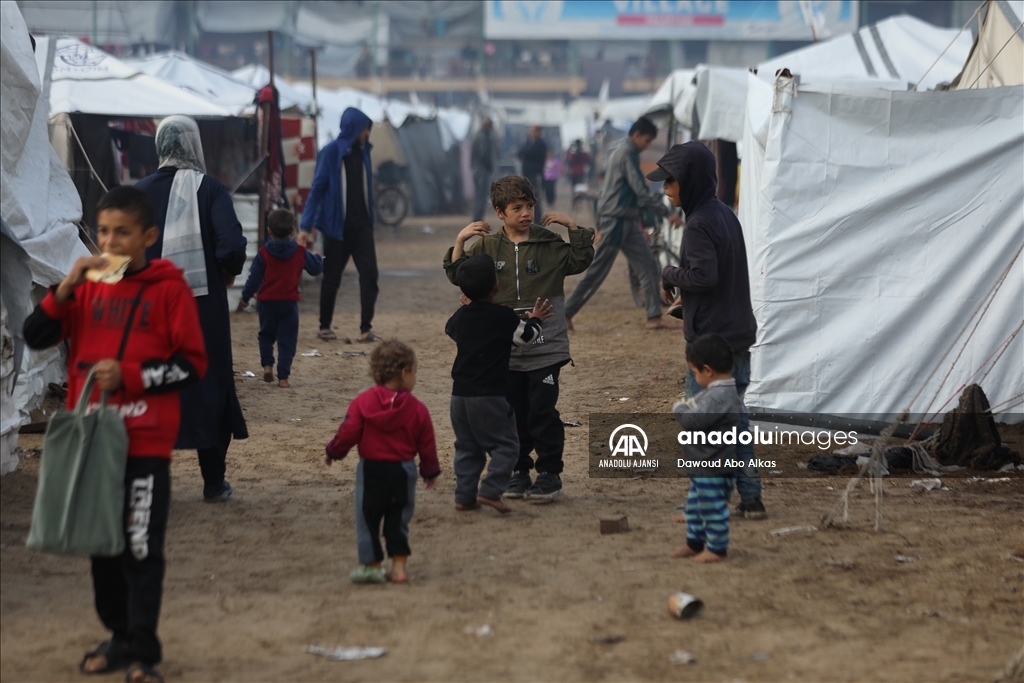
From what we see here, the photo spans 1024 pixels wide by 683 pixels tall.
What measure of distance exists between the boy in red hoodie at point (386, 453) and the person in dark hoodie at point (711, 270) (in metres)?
1.37

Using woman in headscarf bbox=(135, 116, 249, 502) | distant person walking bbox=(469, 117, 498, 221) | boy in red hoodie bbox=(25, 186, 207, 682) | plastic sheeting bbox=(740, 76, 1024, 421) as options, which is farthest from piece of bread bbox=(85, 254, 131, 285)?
distant person walking bbox=(469, 117, 498, 221)

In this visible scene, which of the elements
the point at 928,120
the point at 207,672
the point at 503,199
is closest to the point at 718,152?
the point at 928,120

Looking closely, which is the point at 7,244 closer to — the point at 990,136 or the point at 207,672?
the point at 207,672

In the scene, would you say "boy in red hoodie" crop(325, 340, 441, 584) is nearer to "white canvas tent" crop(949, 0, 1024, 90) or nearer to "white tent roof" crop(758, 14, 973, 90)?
"white canvas tent" crop(949, 0, 1024, 90)

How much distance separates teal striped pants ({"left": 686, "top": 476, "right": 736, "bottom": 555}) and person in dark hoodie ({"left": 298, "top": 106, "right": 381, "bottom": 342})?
544 cm

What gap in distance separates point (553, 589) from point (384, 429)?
0.80 metres

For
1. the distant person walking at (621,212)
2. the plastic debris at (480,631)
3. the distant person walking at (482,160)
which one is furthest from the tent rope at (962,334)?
the distant person walking at (482,160)

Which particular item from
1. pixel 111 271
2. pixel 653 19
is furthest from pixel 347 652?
pixel 653 19

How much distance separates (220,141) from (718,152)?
5551 millimetres

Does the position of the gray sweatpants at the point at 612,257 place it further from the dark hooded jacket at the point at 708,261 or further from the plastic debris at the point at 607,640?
the plastic debris at the point at 607,640

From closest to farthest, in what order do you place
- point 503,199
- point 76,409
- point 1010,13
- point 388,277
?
point 76,409, point 503,199, point 1010,13, point 388,277

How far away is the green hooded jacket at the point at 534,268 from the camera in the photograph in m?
4.90

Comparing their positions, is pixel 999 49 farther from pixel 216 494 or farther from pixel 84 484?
pixel 84 484

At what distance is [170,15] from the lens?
39.9 meters
